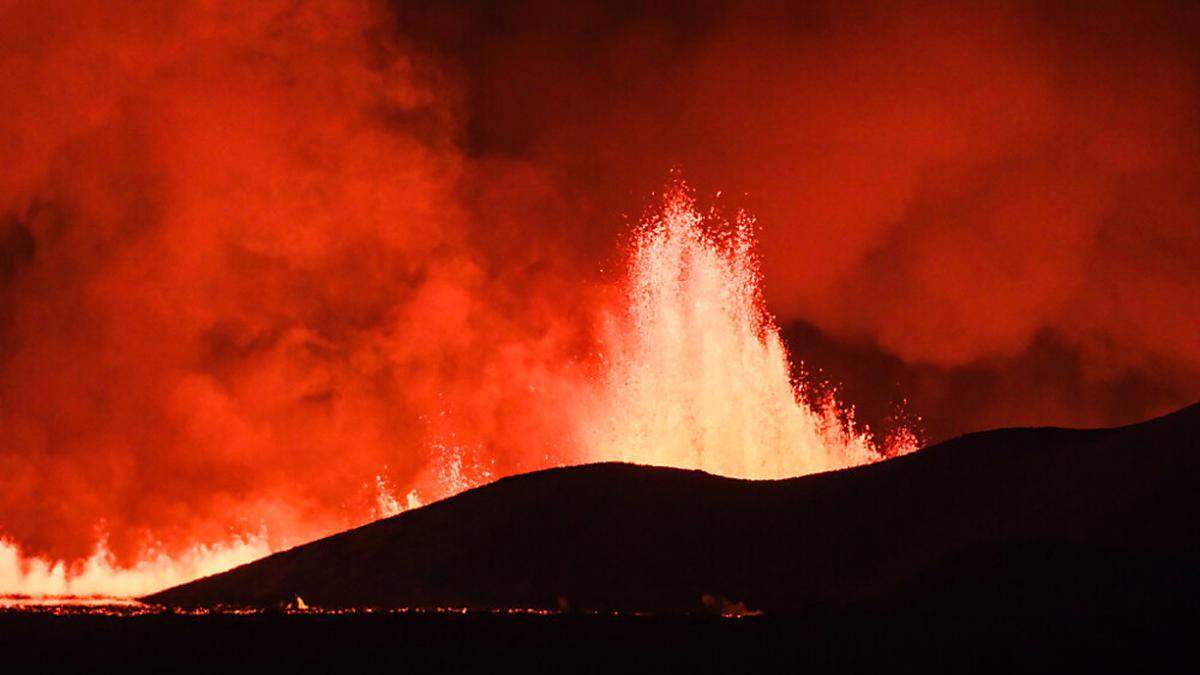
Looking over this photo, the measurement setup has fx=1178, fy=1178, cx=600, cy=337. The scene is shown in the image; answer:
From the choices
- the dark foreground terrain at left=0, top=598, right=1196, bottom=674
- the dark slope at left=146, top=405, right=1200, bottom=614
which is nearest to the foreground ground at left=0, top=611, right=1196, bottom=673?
the dark foreground terrain at left=0, top=598, right=1196, bottom=674

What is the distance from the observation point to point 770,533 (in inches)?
1806

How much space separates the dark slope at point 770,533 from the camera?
34.2 m

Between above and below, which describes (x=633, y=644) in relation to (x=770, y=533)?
below

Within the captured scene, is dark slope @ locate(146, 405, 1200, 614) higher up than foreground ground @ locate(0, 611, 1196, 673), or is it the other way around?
dark slope @ locate(146, 405, 1200, 614)

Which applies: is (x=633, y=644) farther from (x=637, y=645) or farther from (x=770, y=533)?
(x=770, y=533)

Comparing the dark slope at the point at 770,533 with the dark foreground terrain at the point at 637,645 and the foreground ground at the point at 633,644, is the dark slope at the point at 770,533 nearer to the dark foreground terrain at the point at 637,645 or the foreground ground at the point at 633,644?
the foreground ground at the point at 633,644

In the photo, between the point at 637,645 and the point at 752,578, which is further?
the point at 752,578

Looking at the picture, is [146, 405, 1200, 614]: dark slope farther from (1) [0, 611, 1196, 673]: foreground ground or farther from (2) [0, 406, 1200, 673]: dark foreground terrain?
(1) [0, 611, 1196, 673]: foreground ground

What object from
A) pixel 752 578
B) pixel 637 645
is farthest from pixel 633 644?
pixel 752 578

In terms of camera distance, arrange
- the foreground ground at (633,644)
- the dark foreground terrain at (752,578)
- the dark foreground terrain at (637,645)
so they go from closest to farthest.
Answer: the dark foreground terrain at (637,645) < the foreground ground at (633,644) < the dark foreground terrain at (752,578)

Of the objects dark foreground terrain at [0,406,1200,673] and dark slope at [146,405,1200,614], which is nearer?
dark foreground terrain at [0,406,1200,673]

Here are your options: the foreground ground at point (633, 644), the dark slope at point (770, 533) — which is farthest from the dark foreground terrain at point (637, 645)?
the dark slope at point (770, 533)

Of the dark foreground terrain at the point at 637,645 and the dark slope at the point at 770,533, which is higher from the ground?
the dark slope at the point at 770,533

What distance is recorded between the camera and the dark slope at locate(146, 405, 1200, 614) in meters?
34.2
